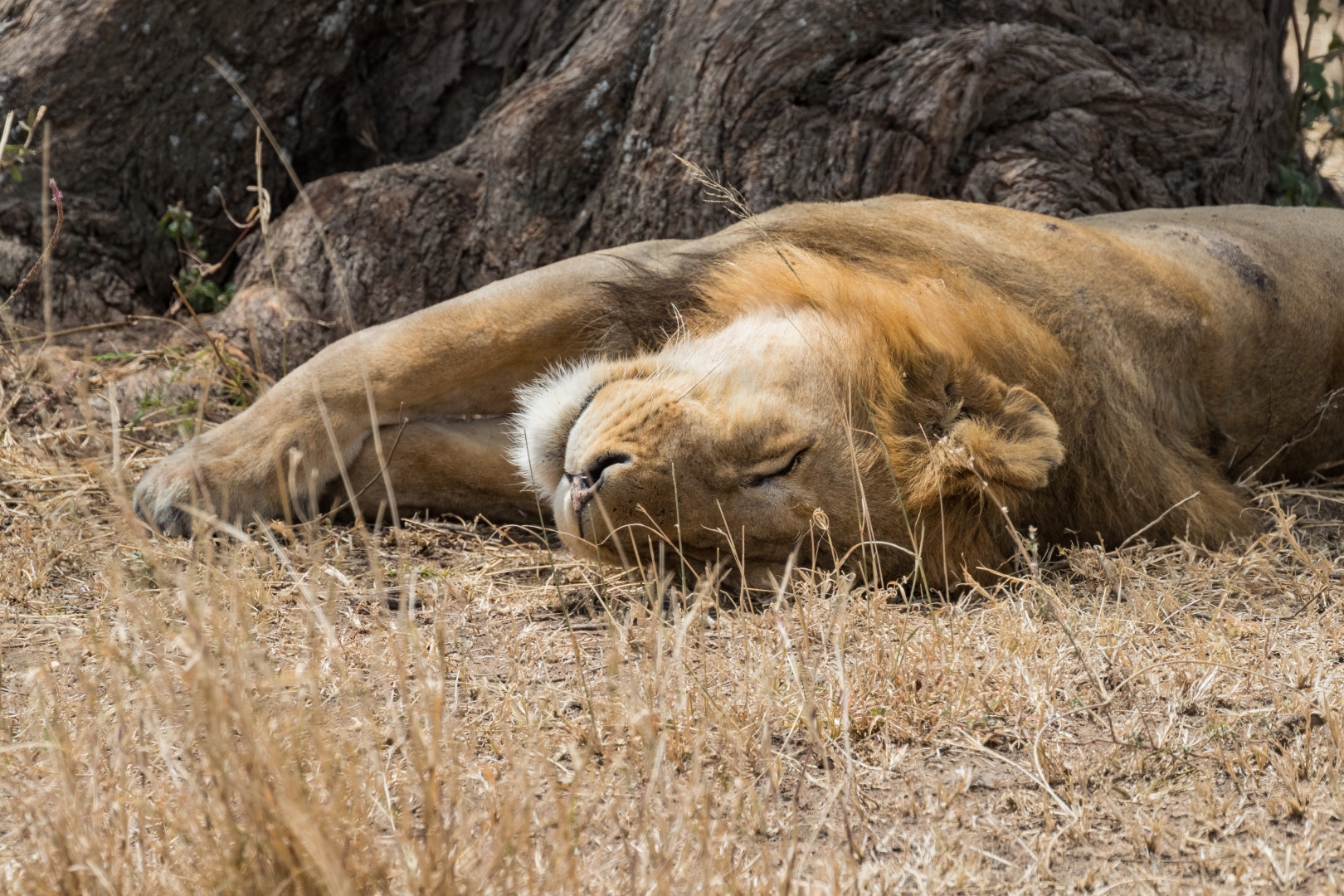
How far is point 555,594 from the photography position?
2.89 meters

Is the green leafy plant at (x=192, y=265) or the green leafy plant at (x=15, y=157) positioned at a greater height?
the green leafy plant at (x=15, y=157)

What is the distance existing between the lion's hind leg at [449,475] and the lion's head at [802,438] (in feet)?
1.32

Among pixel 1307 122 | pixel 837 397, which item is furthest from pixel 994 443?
pixel 1307 122

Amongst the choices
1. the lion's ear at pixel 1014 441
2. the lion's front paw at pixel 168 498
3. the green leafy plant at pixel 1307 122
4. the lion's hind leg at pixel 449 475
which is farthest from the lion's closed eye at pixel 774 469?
the green leafy plant at pixel 1307 122

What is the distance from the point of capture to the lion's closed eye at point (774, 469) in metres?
2.67

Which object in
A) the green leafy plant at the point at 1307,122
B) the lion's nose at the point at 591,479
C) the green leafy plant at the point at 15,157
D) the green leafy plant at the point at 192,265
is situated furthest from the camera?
the green leafy plant at the point at 1307,122

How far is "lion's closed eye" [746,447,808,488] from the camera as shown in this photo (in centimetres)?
267

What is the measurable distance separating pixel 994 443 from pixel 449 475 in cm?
154

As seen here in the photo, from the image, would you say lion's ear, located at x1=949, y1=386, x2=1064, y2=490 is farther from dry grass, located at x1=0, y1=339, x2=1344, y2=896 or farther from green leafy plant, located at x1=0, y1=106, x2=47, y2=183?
green leafy plant, located at x1=0, y1=106, x2=47, y2=183

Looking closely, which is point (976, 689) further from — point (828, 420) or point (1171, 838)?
point (828, 420)

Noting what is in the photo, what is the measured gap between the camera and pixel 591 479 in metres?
2.67

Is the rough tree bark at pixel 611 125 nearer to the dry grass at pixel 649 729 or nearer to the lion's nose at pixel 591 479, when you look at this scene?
the dry grass at pixel 649 729

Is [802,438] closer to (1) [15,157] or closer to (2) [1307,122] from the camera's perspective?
(1) [15,157]

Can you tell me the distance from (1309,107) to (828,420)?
4.00m
